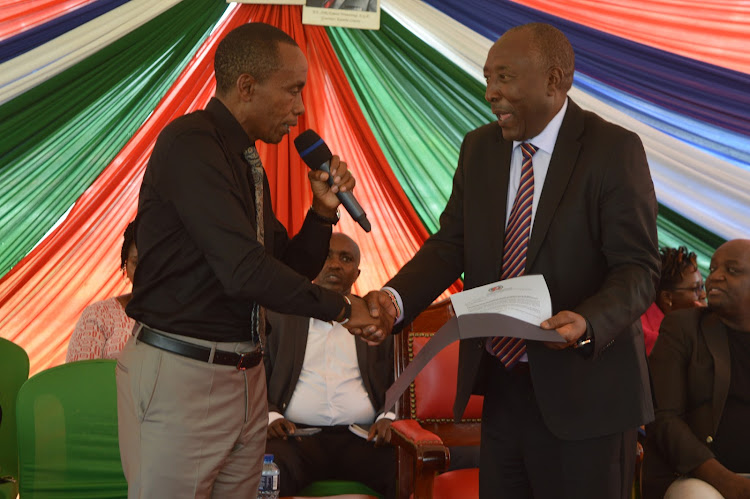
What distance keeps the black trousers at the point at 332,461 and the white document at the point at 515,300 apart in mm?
1838

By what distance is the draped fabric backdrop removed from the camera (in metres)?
3.70

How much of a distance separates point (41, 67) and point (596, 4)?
2.80m

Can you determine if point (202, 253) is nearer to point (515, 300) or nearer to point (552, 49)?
point (515, 300)

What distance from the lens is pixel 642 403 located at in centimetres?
178

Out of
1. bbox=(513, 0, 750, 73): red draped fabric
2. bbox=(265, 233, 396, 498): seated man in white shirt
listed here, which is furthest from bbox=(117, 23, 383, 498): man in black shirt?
bbox=(513, 0, 750, 73): red draped fabric

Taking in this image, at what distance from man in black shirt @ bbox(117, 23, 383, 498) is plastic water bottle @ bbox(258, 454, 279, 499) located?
1069 millimetres

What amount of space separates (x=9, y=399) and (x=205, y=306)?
1.76 meters

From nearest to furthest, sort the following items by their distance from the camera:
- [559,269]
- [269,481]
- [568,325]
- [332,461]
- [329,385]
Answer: [568,325] → [559,269] → [269,481] → [332,461] → [329,385]

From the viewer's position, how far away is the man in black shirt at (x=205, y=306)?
1.86m

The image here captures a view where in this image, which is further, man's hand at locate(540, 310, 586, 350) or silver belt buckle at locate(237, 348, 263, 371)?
silver belt buckle at locate(237, 348, 263, 371)

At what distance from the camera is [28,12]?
366cm

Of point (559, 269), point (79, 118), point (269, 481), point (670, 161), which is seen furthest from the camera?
point (79, 118)

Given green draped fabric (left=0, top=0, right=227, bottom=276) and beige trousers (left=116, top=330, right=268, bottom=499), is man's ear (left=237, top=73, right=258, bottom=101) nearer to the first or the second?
beige trousers (left=116, top=330, right=268, bottom=499)

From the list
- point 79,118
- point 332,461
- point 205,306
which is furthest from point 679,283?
point 79,118
